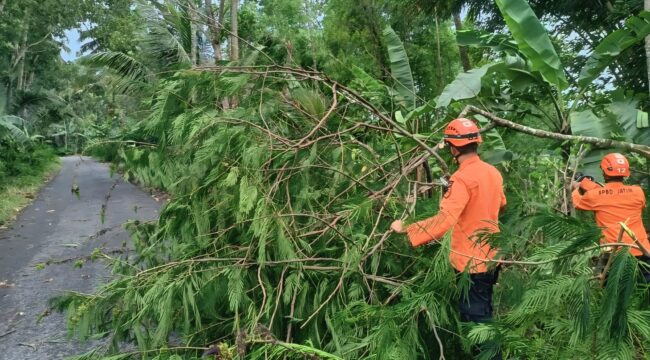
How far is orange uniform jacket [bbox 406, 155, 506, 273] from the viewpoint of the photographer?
2637mm

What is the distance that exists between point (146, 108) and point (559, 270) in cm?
343

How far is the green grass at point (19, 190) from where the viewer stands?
1125 centimetres

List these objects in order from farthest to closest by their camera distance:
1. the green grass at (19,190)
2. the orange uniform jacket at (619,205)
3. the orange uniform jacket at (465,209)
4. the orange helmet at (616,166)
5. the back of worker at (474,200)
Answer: the green grass at (19,190)
the orange helmet at (616,166)
the orange uniform jacket at (619,205)
the back of worker at (474,200)
the orange uniform jacket at (465,209)

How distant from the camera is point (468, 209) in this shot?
282 cm

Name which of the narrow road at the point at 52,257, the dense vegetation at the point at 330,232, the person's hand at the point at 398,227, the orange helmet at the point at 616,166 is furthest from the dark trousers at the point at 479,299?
the narrow road at the point at 52,257

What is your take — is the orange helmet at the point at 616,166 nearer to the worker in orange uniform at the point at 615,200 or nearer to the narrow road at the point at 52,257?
the worker in orange uniform at the point at 615,200

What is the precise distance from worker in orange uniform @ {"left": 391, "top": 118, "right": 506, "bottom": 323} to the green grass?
10.1 m

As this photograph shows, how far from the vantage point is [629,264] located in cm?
144

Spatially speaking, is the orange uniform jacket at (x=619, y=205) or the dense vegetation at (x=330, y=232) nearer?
the dense vegetation at (x=330, y=232)

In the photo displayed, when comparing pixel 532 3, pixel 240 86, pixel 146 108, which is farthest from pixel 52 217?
pixel 532 3

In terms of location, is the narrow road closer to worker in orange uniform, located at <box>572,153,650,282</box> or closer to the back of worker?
the back of worker

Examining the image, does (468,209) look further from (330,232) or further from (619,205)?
(619,205)

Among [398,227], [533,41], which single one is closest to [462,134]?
[398,227]

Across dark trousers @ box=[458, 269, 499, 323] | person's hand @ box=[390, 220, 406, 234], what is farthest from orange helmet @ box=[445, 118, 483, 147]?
dark trousers @ box=[458, 269, 499, 323]
